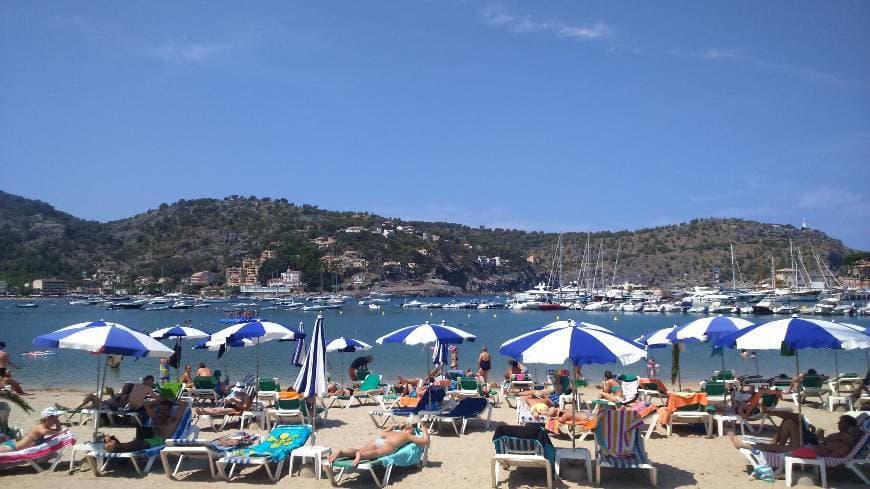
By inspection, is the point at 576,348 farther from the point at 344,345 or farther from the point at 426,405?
the point at 344,345

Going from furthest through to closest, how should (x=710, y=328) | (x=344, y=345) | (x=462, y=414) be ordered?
(x=344, y=345), (x=710, y=328), (x=462, y=414)

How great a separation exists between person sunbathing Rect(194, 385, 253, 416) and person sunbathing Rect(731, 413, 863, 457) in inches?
309

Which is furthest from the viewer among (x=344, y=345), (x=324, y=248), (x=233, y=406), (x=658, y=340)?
(x=324, y=248)

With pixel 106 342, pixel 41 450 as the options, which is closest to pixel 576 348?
pixel 106 342

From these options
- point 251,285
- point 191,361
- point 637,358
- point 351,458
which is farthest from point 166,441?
point 251,285

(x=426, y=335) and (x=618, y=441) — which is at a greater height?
(x=426, y=335)

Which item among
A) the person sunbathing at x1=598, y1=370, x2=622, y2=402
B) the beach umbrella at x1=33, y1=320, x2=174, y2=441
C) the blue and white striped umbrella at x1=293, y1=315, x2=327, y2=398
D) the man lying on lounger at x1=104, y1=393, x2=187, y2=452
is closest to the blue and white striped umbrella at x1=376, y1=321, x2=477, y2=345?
the person sunbathing at x1=598, y1=370, x2=622, y2=402

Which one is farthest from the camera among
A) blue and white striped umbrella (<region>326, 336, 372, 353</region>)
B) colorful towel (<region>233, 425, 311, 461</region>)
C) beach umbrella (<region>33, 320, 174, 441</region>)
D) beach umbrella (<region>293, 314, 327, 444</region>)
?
blue and white striped umbrella (<region>326, 336, 372, 353</region>)

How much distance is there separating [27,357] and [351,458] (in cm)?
2713

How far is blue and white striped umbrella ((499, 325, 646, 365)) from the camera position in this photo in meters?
7.33

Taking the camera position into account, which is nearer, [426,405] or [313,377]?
[313,377]

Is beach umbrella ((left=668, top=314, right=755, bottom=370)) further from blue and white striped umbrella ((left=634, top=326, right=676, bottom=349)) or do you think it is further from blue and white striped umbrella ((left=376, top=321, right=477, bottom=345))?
blue and white striped umbrella ((left=376, top=321, right=477, bottom=345))

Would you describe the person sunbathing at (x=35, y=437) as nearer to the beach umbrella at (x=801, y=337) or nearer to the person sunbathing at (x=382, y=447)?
the person sunbathing at (x=382, y=447)

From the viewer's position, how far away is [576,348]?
24.4 ft
